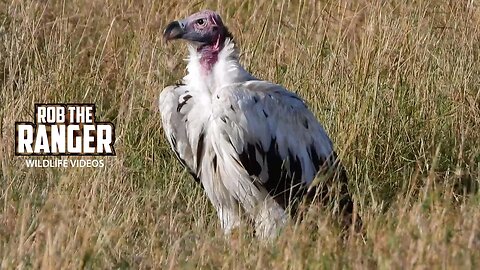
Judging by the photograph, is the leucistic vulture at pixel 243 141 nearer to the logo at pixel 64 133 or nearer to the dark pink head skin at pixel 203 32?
the dark pink head skin at pixel 203 32

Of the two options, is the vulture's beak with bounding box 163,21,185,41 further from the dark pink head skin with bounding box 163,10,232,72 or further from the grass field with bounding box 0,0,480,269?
the grass field with bounding box 0,0,480,269

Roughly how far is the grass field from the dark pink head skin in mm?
720

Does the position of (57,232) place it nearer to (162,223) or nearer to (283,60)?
(162,223)

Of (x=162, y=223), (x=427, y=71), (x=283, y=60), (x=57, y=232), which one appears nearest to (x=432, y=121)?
(x=427, y=71)

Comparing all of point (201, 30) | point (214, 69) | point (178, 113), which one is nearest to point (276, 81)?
point (201, 30)

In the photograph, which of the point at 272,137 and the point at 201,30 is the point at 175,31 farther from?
the point at 272,137

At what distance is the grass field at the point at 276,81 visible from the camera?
487 centimetres

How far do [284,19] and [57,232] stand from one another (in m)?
3.68

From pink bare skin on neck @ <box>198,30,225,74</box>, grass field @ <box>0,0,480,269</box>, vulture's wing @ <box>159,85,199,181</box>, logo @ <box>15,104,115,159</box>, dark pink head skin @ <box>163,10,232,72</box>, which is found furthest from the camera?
logo @ <box>15,104,115,159</box>

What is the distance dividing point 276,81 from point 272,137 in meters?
1.28

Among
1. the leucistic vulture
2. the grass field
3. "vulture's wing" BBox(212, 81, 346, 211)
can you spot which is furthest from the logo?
"vulture's wing" BBox(212, 81, 346, 211)

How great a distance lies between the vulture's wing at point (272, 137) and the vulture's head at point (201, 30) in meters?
0.46

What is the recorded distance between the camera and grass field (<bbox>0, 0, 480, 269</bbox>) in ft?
16.0

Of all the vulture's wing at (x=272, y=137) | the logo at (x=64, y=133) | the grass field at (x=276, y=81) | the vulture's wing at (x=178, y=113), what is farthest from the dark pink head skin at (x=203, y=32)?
the logo at (x=64, y=133)
